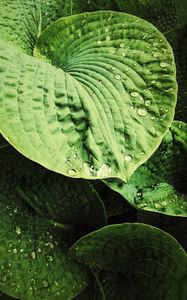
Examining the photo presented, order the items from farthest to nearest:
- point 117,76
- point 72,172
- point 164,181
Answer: point 164,181 < point 117,76 < point 72,172

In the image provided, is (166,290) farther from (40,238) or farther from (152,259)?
(40,238)

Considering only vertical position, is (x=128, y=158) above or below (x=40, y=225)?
above

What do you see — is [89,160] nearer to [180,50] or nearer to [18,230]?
[18,230]

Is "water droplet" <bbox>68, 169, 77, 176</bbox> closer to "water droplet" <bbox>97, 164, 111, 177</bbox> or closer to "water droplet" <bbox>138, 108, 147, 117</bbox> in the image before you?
"water droplet" <bbox>97, 164, 111, 177</bbox>

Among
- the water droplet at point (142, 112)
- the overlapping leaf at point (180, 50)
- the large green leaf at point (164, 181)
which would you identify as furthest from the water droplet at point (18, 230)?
the overlapping leaf at point (180, 50)

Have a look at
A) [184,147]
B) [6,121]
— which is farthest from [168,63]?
[6,121]

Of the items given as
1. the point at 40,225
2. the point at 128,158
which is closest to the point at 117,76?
the point at 128,158

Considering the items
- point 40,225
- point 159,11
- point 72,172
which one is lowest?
point 40,225
